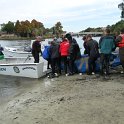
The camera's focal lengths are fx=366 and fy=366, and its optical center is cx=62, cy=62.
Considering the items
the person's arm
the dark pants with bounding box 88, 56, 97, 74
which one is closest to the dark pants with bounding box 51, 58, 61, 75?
the dark pants with bounding box 88, 56, 97, 74

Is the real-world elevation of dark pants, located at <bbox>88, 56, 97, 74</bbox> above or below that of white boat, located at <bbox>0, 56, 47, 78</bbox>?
above

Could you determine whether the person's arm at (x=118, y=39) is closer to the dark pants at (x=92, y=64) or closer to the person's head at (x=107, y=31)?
the person's head at (x=107, y=31)

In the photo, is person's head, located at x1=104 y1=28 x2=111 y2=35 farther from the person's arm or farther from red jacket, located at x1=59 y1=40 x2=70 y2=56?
red jacket, located at x1=59 y1=40 x2=70 y2=56

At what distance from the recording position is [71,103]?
370 inches

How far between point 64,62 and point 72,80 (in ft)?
5.91

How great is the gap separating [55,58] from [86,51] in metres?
1.31

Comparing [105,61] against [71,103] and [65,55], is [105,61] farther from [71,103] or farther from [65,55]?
[71,103]

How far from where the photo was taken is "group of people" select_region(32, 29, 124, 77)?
13.6 metres

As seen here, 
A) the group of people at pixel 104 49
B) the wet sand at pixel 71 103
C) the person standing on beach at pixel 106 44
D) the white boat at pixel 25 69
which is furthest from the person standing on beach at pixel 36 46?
the person standing on beach at pixel 106 44

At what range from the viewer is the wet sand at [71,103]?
798 cm

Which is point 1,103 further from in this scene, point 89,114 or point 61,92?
point 89,114

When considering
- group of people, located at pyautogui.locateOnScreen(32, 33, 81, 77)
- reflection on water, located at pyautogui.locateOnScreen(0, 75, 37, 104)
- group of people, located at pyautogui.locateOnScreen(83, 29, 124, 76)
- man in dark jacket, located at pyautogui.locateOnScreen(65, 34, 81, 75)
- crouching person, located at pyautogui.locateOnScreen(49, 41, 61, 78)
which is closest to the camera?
reflection on water, located at pyautogui.locateOnScreen(0, 75, 37, 104)

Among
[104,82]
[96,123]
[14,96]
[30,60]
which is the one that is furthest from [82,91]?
[30,60]

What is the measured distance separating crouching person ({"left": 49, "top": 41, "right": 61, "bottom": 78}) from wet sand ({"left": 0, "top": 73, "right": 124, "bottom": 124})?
5.22ft
